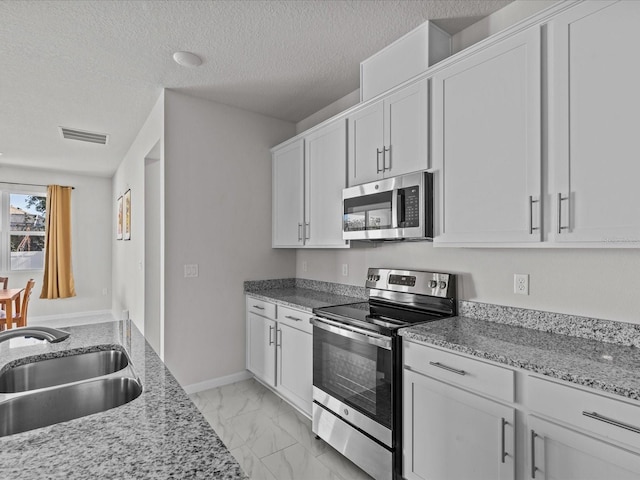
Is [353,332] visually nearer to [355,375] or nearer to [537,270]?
[355,375]

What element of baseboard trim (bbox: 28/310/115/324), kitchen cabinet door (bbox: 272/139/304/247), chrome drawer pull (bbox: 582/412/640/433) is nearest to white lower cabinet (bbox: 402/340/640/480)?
chrome drawer pull (bbox: 582/412/640/433)

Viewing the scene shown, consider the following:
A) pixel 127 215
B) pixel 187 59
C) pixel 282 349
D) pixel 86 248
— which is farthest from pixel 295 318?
pixel 86 248

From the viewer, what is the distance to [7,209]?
5.89 meters

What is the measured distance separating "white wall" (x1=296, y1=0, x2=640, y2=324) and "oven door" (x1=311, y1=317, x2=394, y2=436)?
27.7 inches

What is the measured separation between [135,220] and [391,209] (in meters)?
3.50

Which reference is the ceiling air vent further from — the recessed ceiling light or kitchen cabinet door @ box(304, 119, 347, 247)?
kitchen cabinet door @ box(304, 119, 347, 247)

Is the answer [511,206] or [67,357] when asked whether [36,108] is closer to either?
[67,357]

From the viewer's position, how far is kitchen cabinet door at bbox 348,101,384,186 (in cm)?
237

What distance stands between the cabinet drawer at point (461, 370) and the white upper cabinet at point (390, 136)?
1.06 meters

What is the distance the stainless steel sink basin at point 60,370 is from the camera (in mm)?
1256

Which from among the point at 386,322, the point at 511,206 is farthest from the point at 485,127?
the point at 386,322

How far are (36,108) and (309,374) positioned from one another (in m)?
3.65

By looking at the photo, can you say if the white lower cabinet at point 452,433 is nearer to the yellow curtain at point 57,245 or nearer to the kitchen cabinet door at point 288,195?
the kitchen cabinet door at point 288,195

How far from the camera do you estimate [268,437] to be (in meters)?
2.42
